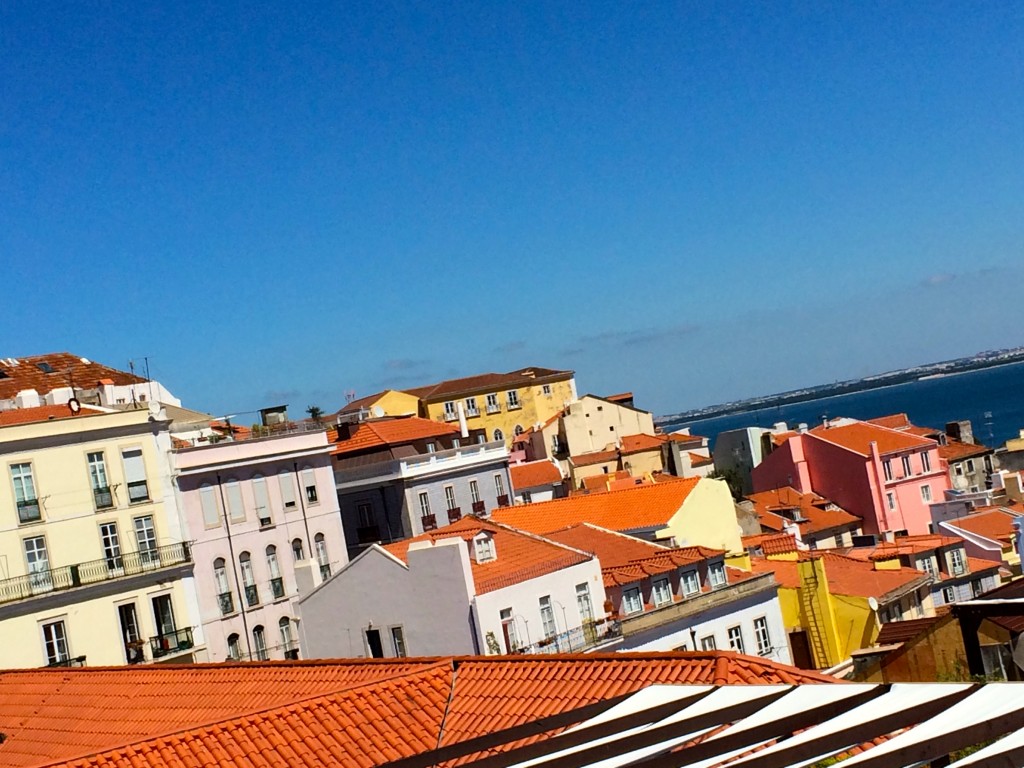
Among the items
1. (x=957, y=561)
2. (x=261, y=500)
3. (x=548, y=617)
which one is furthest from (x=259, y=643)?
(x=957, y=561)

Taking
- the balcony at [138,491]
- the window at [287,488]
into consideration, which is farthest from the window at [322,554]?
the balcony at [138,491]

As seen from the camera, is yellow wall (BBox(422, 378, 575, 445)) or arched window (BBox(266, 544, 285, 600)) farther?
yellow wall (BBox(422, 378, 575, 445))

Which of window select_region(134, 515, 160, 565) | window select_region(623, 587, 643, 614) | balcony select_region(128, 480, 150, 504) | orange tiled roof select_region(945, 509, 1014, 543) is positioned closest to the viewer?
window select_region(623, 587, 643, 614)

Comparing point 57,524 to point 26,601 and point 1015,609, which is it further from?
point 1015,609

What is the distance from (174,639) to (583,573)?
16.3 meters

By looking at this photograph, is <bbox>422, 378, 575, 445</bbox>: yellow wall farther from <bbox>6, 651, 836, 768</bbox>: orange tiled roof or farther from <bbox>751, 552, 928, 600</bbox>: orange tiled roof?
<bbox>6, 651, 836, 768</bbox>: orange tiled roof

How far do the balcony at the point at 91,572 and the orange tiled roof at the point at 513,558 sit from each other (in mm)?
11173

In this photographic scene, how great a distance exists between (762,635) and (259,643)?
1903 cm

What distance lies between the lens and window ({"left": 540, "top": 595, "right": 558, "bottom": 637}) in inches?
1336

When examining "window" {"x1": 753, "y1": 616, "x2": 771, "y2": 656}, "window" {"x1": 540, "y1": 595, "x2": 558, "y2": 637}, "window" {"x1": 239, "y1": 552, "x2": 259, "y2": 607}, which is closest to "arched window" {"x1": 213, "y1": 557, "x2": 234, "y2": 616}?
"window" {"x1": 239, "y1": 552, "x2": 259, "y2": 607}

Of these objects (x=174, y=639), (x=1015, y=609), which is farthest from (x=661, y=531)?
(x=1015, y=609)

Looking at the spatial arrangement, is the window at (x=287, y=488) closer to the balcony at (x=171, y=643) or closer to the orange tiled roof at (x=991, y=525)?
the balcony at (x=171, y=643)

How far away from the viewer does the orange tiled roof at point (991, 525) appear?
56.5 meters

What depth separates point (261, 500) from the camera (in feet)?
160
